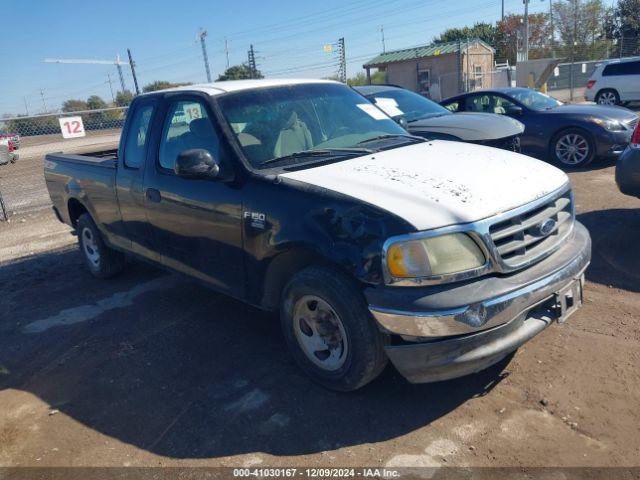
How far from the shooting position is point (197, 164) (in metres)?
3.61

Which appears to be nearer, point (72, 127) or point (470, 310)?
point (470, 310)

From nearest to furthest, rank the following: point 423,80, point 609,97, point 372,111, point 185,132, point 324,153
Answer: point 324,153
point 185,132
point 372,111
point 609,97
point 423,80

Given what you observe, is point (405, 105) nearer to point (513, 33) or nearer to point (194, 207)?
point (194, 207)

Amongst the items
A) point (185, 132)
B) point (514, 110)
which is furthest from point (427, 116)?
point (185, 132)

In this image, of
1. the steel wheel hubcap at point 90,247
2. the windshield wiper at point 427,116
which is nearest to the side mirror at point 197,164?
the steel wheel hubcap at point 90,247

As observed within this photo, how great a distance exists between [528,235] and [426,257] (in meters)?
0.74

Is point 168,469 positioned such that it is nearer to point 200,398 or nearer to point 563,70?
point 200,398

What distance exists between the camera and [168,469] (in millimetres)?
2930

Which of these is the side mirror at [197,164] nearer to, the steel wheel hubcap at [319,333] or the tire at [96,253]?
the steel wheel hubcap at [319,333]

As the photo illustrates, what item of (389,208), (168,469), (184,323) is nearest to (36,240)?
(184,323)

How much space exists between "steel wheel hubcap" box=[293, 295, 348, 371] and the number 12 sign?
16116 mm

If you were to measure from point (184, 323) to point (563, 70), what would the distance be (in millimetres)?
37666

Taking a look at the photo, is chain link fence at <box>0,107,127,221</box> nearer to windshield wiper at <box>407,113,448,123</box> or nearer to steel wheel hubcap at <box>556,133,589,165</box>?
windshield wiper at <box>407,113,448,123</box>

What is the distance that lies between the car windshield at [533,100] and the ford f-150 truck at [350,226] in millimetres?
6696
